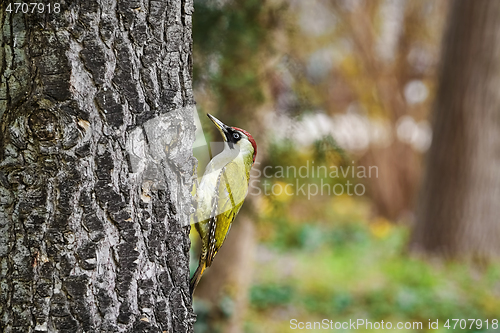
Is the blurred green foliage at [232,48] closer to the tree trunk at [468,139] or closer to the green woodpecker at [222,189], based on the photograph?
A: the green woodpecker at [222,189]

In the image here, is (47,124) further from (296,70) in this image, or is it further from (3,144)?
(296,70)

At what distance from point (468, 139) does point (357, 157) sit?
413 centimetres

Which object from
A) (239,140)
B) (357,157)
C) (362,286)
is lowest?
(362,286)

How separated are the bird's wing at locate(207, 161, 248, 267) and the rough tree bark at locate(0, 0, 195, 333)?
795 mm

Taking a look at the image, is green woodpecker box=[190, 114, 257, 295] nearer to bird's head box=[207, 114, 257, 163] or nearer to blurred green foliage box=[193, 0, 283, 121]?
bird's head box=[207, 114, 257, 163]

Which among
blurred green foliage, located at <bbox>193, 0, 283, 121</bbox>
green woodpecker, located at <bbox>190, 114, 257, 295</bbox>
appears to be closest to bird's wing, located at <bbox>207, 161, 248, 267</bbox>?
green woodpecker, located at <bbox>190, 114, 257, 295</bbox>

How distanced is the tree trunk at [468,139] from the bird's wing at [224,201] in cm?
505

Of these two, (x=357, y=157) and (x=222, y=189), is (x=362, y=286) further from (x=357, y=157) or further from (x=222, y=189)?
(x=357, y=157)

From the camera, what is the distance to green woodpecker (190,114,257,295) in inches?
91.1

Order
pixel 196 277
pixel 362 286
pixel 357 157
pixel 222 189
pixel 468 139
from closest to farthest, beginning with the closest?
1. pixel 196 277
2. pixel 222 189
3. pixel 362 286
4. pixel 468 139
5. pixel 357 157

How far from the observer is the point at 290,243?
338 inches

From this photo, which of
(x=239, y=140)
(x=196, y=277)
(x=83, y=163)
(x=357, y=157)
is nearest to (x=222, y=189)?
(x=239, y=140)

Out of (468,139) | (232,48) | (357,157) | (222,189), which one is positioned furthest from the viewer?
(357,157)

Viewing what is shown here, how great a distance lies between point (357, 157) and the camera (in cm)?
1059
